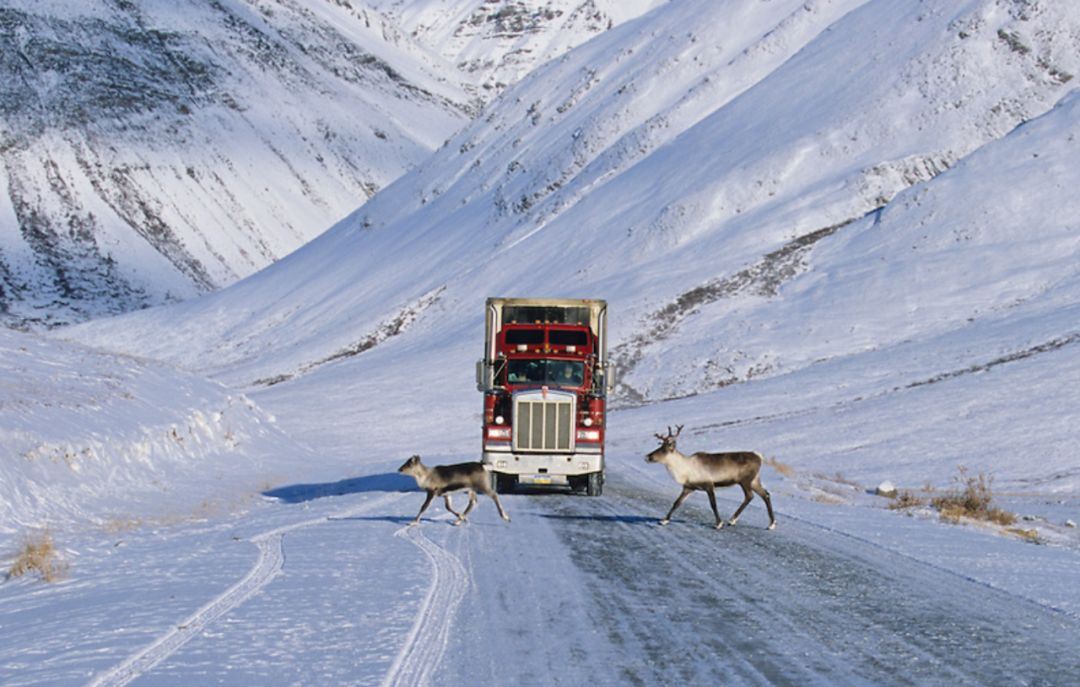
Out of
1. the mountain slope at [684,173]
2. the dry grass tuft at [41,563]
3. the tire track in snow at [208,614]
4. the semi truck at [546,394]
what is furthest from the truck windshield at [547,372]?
the mountain slope at [684,173]

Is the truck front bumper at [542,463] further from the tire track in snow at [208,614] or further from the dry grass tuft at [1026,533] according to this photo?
the dry grass tuft at [1026,533]

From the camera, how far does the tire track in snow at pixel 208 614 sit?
28.9 feet

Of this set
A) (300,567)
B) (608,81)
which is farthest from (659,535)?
(608,81)

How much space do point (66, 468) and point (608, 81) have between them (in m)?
112

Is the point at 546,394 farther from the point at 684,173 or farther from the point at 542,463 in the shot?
the point at 684,173

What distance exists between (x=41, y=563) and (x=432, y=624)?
5.68m

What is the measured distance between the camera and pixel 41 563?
1375 centimetres

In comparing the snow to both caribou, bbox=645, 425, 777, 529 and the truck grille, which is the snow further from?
the truck grille

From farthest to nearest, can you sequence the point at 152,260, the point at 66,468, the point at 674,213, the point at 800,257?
the point at 152,260
the point at 674,213
the point at 800,257
the point at 66,468

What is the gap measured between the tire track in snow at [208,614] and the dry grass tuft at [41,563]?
A: 2226mm

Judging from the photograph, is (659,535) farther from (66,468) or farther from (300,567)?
(66,468)

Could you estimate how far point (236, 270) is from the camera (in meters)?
182

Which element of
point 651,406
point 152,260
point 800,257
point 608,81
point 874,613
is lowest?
point 874,613

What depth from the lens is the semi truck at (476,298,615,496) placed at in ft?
79.3
